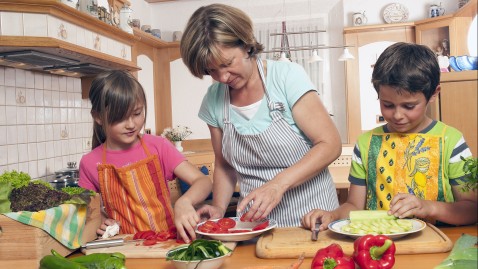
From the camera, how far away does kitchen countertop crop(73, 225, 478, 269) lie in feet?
3.81

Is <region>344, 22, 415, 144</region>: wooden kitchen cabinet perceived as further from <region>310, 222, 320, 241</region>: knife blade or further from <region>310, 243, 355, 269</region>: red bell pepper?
<region>310, 243, 355, 269</region>: red bell pepper

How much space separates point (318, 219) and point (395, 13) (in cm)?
493

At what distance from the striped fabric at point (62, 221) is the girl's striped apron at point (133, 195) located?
336 millimetres

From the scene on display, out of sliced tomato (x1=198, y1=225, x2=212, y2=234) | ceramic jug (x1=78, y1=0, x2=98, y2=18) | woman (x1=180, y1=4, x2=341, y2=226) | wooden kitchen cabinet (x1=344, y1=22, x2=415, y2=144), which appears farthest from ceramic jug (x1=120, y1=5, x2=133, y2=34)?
wooden kitchen cabinet (x1=344, y1=22, x2=415, y2=144)

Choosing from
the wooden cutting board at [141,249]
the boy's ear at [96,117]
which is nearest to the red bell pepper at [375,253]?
the wooden cutting board at [141,249]

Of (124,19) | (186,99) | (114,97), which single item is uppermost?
(124,19)

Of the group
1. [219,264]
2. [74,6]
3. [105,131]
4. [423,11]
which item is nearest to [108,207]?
[105,131]

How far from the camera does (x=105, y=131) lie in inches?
74.6

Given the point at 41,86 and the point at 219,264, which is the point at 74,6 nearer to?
the point at 41,86

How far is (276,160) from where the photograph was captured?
1.73 meters

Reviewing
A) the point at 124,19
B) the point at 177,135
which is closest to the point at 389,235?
the point at 124,19

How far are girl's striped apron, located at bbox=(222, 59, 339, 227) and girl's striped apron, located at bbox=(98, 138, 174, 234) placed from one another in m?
0.32

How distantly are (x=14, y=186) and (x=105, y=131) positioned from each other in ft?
1.81

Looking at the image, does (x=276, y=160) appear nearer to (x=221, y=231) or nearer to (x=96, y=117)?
(x=221, y=231)
